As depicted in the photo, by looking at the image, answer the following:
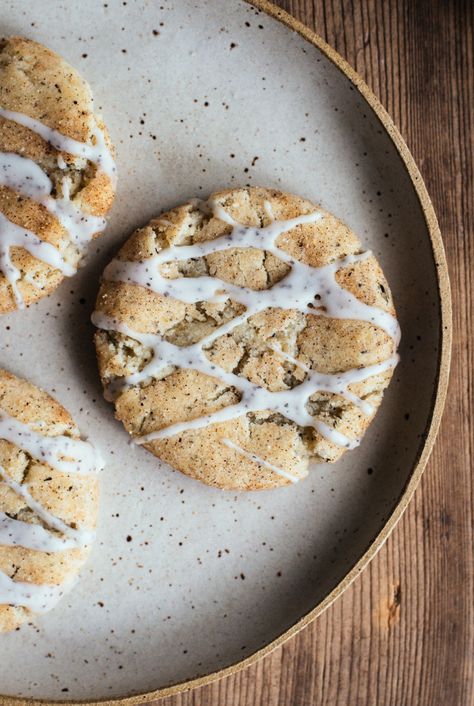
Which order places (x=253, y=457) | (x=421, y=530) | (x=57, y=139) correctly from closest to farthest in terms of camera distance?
(x=57, y=139), (x=253, y=457), (x=421, y=530)

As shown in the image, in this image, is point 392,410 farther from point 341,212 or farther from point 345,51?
point 345,51

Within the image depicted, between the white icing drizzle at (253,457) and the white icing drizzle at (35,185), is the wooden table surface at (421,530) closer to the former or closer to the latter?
the white icing drizzle at (253,457)

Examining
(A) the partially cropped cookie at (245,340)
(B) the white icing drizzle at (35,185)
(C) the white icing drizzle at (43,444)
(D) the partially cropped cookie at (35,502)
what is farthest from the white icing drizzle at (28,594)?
(B) the white icing drizzle at (35,185)

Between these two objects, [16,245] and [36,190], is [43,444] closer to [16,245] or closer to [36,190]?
[16,245]

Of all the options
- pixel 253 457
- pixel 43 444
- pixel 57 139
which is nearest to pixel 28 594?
pixel 43 444

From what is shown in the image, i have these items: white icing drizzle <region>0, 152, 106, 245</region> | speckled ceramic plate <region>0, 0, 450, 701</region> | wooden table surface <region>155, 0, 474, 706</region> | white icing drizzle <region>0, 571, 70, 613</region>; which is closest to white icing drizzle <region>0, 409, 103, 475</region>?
speckled ceramic plate <region>0, 0, 450, 701</region>

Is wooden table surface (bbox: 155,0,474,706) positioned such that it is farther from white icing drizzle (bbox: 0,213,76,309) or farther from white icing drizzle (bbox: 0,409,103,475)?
white icing drizzle (bbox: 0,213,76,309)
